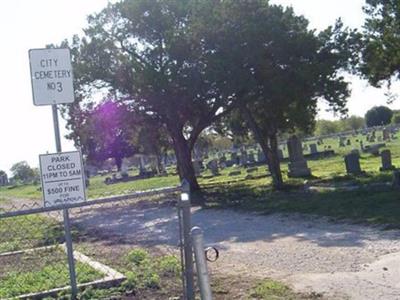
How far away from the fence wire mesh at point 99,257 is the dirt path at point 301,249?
0.17 meters

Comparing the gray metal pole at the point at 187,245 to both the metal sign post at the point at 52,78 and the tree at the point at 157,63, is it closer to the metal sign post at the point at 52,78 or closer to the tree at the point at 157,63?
the metal sign post at the point at 52,78

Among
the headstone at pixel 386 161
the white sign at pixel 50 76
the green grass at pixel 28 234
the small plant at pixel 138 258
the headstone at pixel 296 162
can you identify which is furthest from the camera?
the headstone at pixel 296 162

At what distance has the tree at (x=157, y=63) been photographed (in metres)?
24.7

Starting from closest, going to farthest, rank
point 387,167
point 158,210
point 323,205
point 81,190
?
point 81,190 < point 323,205 < point 158,210 < point 387,167

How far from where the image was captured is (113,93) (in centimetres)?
2881

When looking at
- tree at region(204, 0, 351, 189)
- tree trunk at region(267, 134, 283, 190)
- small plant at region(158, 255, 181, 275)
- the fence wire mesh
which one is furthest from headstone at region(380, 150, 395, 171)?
small plant at region(158, 255, 181, 275)

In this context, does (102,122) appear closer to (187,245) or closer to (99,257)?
(99,257)

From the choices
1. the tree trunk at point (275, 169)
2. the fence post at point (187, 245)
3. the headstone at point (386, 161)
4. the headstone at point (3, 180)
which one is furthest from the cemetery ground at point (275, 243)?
the headstone at point (3, 180)

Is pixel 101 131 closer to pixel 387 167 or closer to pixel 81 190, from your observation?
pixel 387 167

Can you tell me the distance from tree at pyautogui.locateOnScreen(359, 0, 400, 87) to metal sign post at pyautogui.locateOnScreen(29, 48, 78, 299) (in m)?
16.7

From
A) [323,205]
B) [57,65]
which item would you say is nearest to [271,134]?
[323,205]

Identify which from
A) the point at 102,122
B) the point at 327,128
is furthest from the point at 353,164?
the point at 327,128

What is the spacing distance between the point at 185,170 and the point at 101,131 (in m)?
4.85

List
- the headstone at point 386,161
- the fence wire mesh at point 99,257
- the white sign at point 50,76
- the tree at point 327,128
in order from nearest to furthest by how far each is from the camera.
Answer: the white sign at point 50,76
the fence wire mesh at point 99,257
the headstone at point 386,161
the tree at point 327,128
